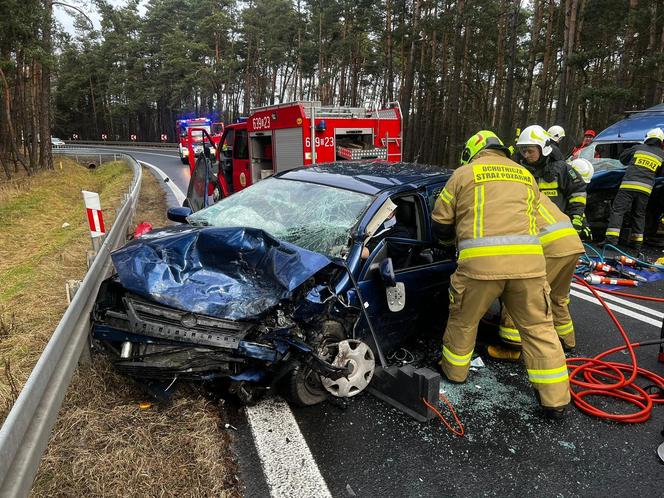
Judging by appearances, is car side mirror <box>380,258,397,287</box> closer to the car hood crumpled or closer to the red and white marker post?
the car hood crumpled

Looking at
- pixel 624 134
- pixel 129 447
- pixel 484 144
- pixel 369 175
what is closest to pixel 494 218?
pixel 484 144

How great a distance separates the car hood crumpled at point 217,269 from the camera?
8.73 ft

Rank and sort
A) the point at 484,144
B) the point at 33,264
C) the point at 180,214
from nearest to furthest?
1. the point at 484,144
2. the point at 180,214
3. the point at 33,264

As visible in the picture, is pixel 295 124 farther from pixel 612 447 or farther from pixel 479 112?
pixel 479 112

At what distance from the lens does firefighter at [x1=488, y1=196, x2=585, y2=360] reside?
12.0ft

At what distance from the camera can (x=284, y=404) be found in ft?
9.77

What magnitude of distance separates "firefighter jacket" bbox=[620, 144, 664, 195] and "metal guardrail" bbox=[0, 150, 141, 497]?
7.09m

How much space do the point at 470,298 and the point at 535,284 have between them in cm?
41

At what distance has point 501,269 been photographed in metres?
2.94

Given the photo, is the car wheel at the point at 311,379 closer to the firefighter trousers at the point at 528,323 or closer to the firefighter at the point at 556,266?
the firefighter trousers at the point at 528,323

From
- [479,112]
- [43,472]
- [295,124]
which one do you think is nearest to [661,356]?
[43,472]

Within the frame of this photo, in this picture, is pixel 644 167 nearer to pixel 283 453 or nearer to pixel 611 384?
pixel 611 384

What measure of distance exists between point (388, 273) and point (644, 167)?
18.4ft

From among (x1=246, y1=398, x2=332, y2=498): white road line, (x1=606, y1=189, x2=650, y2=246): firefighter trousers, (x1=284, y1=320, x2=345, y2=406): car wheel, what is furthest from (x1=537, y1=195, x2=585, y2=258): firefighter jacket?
(x1=606, y1=189, x2=650, y2=246): firefighter trousers
